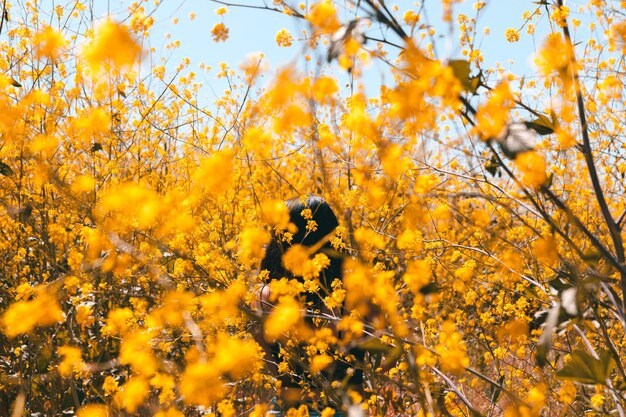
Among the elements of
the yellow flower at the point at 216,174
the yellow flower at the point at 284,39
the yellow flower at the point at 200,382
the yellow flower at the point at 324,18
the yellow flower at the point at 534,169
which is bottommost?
the yellow flower at the point at 200,382

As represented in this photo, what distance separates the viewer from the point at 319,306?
2.46m

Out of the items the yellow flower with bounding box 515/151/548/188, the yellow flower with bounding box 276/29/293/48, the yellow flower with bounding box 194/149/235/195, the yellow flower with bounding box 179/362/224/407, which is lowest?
the yellow flower with bounding box 179/362/224/407

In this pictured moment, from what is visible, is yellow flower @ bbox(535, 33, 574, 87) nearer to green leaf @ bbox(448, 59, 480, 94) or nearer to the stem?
the stem

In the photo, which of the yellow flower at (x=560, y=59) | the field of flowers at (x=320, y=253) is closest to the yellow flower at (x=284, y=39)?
the field of flowers at (x=320, y=253)

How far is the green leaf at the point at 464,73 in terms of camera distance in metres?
1.16

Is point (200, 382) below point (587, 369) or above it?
above

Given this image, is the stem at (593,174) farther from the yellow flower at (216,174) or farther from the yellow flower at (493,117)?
the yellow flower at (216,174)

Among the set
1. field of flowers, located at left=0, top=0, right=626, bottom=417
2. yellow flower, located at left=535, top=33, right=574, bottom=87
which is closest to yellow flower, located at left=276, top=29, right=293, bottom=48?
field of flowers, located at left=0, top=0, right=626, bottom=417

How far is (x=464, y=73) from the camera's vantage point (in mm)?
1164

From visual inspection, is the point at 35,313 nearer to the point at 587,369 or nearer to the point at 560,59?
the point at 587,369

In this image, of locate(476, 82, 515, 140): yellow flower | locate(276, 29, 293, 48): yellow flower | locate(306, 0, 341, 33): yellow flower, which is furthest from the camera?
locate(276, 29, 293, 48): yellow flower

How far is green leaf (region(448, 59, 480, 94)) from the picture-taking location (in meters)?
1.16

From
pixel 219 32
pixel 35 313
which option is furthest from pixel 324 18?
pixel 35 313

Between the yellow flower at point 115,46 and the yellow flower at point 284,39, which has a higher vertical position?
the yellow flower at point 284,39
